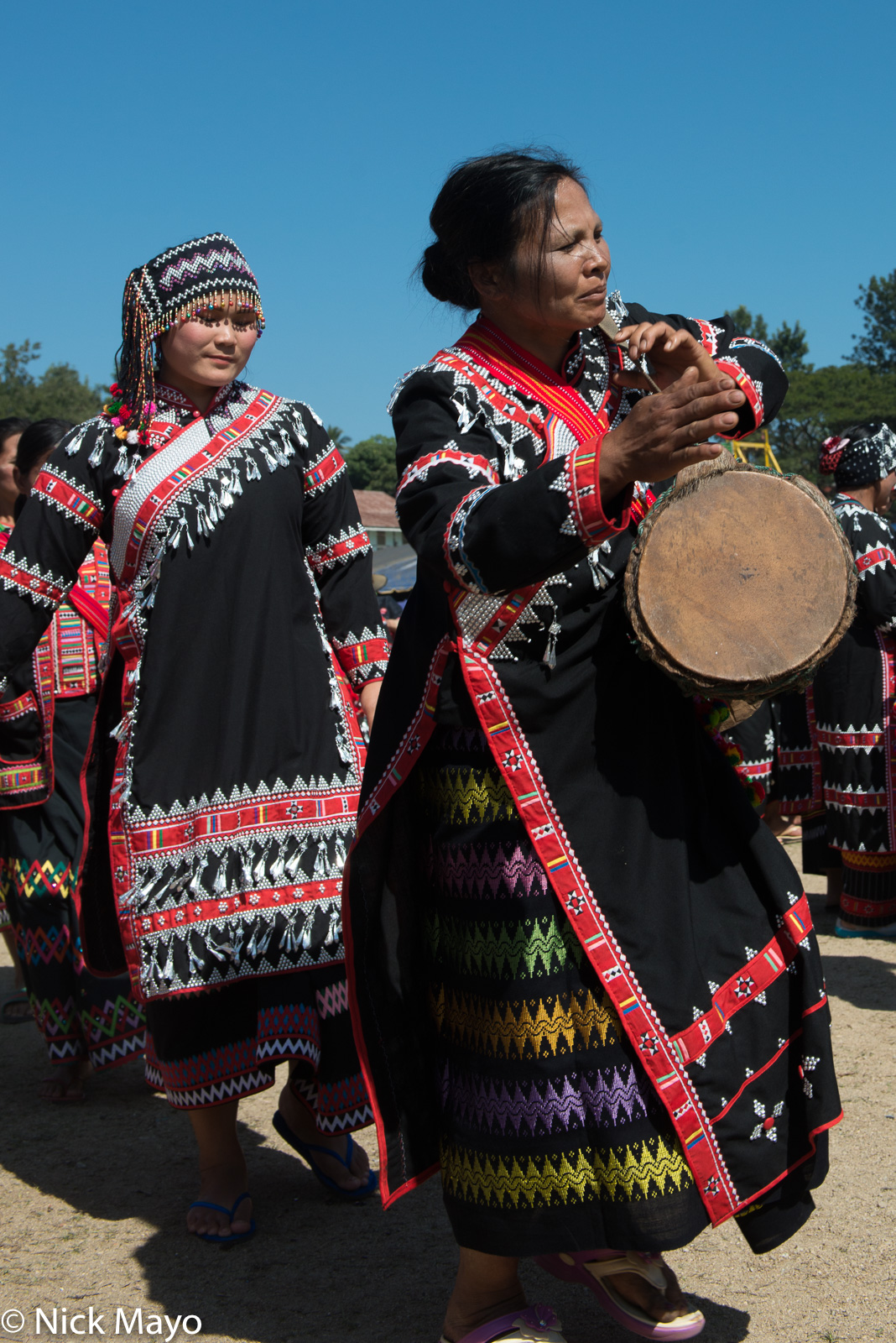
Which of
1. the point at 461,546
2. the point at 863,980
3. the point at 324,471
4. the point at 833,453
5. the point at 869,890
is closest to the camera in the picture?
the point at 461,546

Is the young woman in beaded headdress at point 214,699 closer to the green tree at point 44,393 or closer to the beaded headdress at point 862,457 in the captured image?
the beaded headdress at point 862,457

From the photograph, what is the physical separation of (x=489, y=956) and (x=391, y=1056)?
0.37m

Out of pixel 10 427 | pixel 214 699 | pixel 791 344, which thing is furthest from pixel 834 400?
pixel 214 699

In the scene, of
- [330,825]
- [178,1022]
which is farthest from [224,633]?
[178,1022]

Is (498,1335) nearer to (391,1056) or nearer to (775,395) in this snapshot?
(391,1056)

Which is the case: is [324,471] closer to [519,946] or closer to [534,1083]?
[519,946]

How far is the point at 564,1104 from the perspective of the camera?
82.4 inches

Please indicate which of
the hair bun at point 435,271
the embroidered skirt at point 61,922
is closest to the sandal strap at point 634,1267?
the hair bun at point 435,271

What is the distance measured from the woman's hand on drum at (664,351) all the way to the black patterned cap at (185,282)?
51.0 inches

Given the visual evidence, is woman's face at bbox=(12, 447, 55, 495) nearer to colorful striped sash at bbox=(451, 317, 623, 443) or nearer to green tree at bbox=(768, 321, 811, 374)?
colorful striped sash at bbox=(451, 317, 623, 443)

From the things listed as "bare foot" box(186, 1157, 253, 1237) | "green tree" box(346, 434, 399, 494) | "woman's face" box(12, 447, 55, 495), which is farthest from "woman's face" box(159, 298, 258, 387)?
"green tree" box(346, 434, 399, 494)

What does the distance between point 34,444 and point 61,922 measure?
1770 millimetres

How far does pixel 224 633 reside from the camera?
300 cm

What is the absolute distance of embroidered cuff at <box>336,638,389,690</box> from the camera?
321cm
